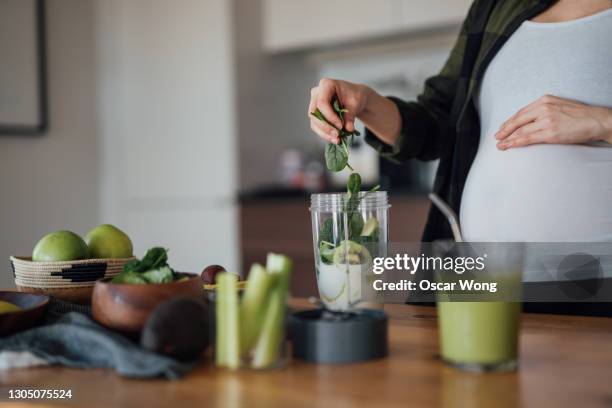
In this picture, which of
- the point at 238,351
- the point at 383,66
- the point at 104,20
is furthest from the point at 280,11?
the point at 238,351

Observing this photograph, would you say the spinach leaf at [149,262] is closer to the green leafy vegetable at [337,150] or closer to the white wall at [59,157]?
the green leafy vegetable at [337,150]

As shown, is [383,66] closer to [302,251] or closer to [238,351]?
[302,251]

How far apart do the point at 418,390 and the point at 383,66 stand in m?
2.86

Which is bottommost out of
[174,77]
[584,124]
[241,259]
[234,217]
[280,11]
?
[241,259]

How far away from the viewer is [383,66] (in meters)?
3.37

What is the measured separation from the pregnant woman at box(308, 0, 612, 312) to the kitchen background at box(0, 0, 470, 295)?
150cm

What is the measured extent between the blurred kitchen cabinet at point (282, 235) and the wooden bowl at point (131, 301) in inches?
79.3

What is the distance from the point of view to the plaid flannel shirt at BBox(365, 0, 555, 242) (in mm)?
1402

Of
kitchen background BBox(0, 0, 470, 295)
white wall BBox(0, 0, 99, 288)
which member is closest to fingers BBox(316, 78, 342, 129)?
kitchen background BBox(0, 0, 470, 295)

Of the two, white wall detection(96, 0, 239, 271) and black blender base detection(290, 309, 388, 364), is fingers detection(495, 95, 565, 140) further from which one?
white wall detection(96, 0, 239, 271)

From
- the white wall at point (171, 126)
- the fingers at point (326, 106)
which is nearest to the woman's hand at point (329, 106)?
the fingers at point (326, 106)

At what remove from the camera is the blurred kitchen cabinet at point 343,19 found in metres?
2.87

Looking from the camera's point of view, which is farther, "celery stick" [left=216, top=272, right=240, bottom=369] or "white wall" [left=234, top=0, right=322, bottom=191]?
"white wall" [left=234, top=0, right=322, bottom=191]

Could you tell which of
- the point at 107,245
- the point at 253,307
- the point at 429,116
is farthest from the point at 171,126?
the point at 253,307
